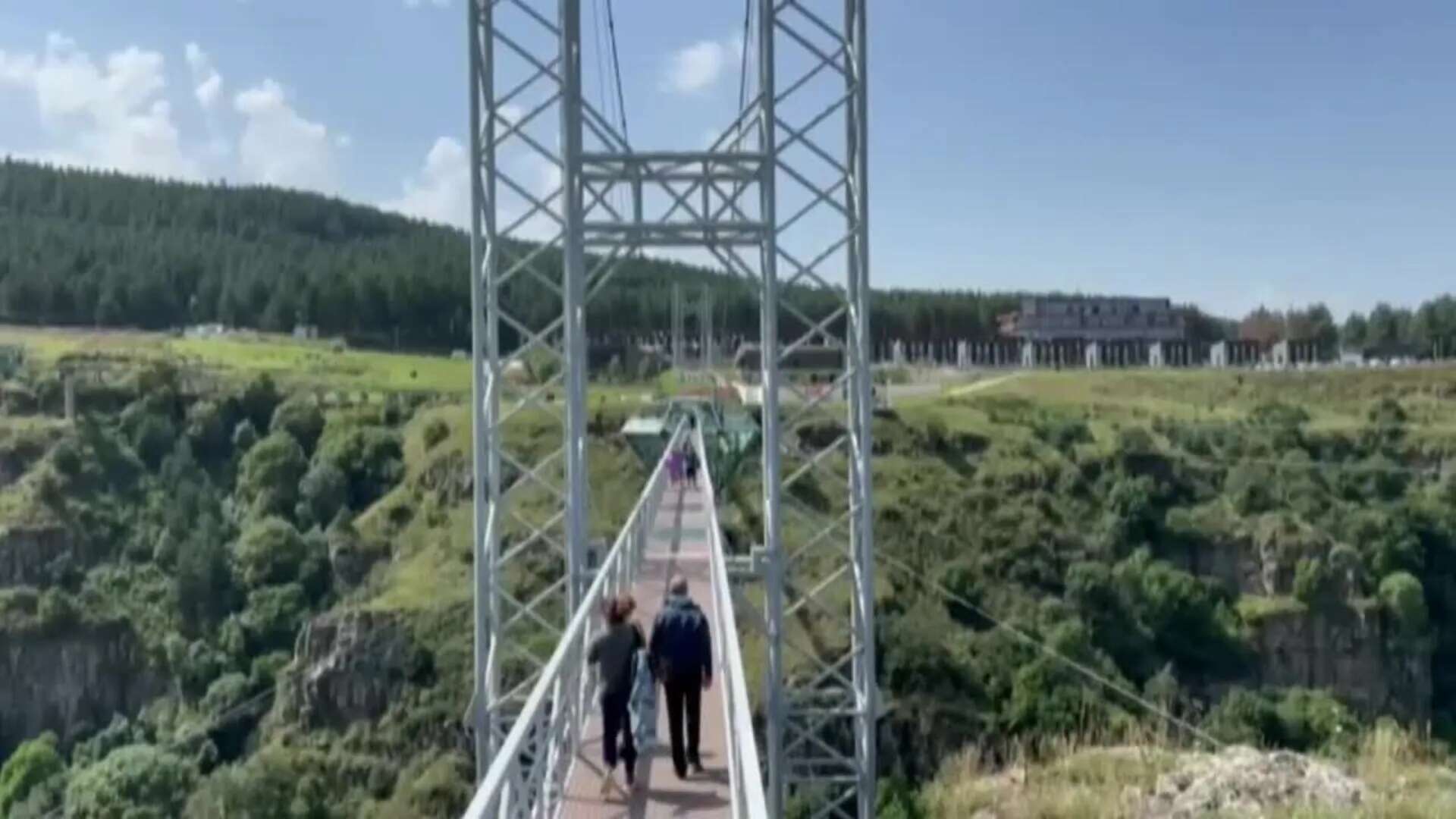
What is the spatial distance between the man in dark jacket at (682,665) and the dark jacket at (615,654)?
154mm

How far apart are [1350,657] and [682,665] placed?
146 feet

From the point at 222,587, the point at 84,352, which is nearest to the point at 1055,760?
the point at 222,587

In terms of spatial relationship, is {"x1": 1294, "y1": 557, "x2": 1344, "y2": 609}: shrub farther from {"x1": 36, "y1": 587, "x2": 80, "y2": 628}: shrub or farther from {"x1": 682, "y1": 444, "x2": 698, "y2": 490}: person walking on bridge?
{"x1": 36, "y1": 587, "x2": 80, "y2": 628}: shrub

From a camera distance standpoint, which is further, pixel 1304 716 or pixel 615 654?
pixel 1304 716

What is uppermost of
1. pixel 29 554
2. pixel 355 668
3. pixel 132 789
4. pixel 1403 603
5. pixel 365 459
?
pixel 365 459

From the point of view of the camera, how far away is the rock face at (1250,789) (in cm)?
921

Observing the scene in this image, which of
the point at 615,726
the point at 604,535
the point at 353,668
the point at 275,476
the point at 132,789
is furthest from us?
the point at 275,476

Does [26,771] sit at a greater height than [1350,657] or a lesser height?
lesser

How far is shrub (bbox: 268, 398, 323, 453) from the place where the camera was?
63438 millimetres

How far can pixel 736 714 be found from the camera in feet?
18.5

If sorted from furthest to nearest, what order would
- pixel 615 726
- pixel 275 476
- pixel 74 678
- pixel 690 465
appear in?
1. pixel 275 476
2. pixel 74 678
3. pixel 690 465
4. pixel 615 726

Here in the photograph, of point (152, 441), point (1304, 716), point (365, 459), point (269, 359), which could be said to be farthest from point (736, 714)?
point (269, 359)

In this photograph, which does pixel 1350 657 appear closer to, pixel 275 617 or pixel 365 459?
pixel 275 617

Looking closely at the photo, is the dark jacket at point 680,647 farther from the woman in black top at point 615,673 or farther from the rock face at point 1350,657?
the rock face at point 1350,657
